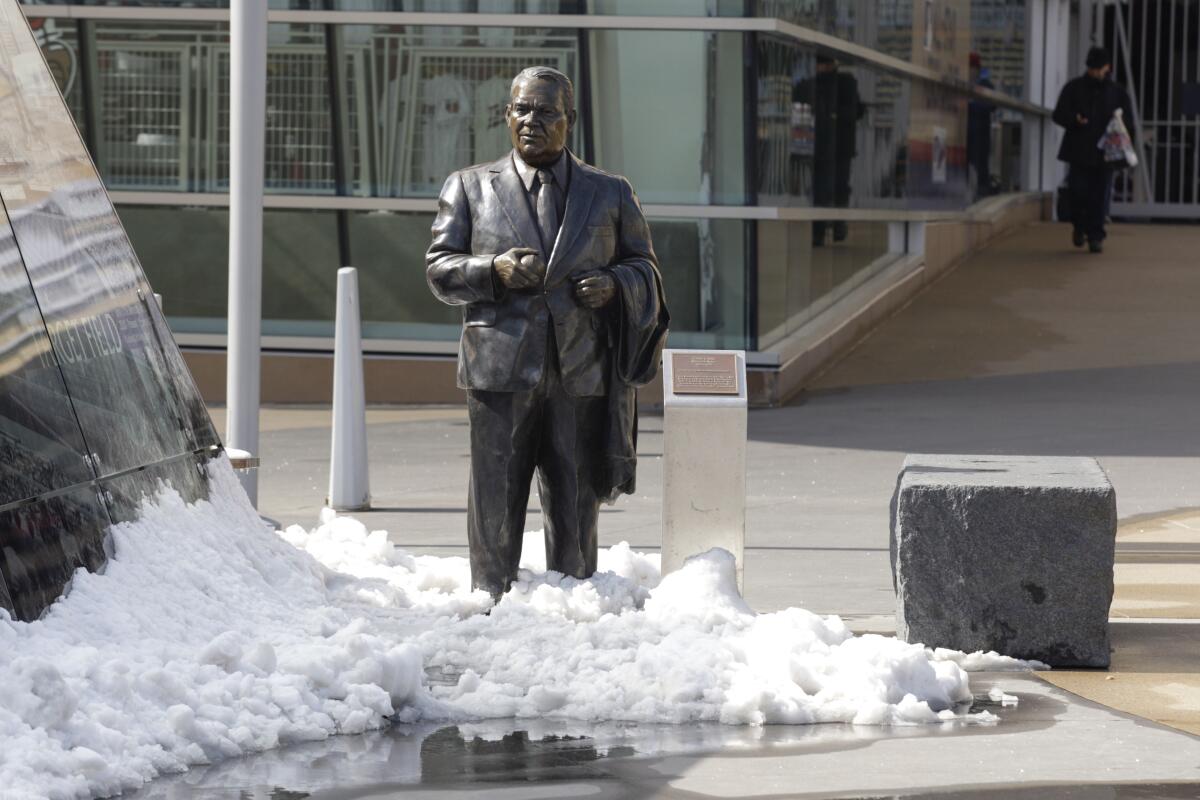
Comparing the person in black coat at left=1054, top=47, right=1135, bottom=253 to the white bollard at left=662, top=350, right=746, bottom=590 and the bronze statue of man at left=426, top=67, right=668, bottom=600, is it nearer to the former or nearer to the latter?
the white bollard at left=662, top=350, right=746, bottom=590

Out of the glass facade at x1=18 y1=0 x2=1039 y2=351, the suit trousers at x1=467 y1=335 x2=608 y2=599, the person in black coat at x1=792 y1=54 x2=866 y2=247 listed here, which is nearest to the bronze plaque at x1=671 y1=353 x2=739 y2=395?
the suit trousers at x1=467 y1=335 x2=608 y2=599

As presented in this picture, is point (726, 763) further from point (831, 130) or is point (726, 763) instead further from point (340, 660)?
point (831, 130)

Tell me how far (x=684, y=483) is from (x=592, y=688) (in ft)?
4.68

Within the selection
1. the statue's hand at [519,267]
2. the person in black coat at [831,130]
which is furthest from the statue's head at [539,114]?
the person in black coat at [831,130]

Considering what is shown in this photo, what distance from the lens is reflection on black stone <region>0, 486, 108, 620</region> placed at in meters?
5.95

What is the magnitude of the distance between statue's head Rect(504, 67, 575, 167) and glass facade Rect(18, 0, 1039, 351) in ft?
25.8

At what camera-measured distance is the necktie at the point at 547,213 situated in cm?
735

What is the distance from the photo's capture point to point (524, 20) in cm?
1554

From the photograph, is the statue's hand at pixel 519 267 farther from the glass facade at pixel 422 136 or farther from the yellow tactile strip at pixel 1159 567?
the glass facade at pixel 422 136

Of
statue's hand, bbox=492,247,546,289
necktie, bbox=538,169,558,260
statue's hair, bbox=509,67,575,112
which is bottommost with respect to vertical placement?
statue's hand, bbox=492,247,546,289

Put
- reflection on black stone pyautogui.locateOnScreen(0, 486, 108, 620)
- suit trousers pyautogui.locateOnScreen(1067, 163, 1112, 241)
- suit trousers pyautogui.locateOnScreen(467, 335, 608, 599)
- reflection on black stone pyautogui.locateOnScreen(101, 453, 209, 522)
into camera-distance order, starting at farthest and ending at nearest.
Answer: suit trousers pyautogui.locateOnScreen(1067, 163, 1112, 241)
suit trousers pyautogui.locateOnScreen(467, 335, 608, 599)
reflection on black stone pyautogui.locateOnScreen(101, 453, 209, 522)
reflection on black stone pyautogui.locateOnScreen(0, 486, 108, 620)

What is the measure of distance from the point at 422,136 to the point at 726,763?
11.2 meters

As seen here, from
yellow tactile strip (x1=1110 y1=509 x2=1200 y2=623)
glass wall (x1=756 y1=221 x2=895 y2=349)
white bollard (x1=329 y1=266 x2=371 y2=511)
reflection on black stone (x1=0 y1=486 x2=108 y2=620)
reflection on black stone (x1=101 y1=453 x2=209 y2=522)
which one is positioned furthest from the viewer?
glass wall (x1=756 y1=221 x2=895 y2=349)

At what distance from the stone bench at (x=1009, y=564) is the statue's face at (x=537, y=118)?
5.99 feet
